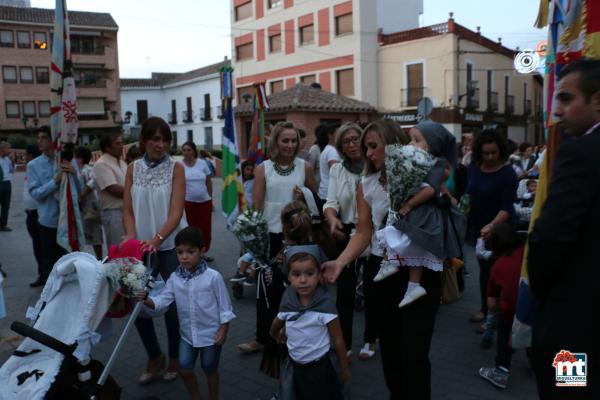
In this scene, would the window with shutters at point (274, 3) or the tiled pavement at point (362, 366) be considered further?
the window with shutters at point (274, 3)

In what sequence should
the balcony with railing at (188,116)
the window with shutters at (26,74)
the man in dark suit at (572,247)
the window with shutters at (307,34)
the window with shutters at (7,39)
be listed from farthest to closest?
the balcony with railing at (188,116) < the window with shutters at (26,74) < the window with shutters at (7,39) < the window with shutters at (307,34) < the man in dark suit at (572,247)

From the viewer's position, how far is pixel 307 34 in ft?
109

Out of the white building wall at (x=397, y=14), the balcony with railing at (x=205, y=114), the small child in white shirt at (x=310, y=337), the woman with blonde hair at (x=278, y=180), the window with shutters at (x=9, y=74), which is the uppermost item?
the white building wall at (x=397, y=14)

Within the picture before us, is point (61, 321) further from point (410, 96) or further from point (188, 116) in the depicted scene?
point (188, 116)

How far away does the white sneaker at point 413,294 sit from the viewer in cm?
278

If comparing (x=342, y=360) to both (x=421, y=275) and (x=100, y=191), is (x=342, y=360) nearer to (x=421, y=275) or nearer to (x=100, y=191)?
(x=421, y=275)

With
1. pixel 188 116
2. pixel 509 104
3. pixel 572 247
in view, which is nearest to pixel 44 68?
pixel 188 116

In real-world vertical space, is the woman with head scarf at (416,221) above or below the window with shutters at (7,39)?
below

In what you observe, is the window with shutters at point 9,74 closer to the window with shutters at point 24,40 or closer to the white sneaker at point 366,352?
the window with shutters at point 24,40

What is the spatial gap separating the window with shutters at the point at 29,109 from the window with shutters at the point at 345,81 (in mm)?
32024

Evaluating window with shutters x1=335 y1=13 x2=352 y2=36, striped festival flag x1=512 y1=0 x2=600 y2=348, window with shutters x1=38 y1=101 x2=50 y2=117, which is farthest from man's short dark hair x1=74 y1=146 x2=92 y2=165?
window with shutters x1=38 y1=101 x2=50 y2=117

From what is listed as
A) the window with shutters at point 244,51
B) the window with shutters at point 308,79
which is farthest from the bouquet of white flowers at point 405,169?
the window with shutters at point 244,51

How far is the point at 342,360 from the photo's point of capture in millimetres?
3062

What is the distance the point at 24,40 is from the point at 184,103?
15564mm
